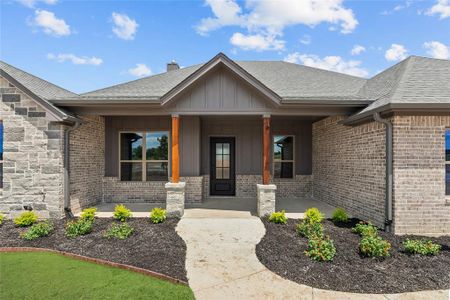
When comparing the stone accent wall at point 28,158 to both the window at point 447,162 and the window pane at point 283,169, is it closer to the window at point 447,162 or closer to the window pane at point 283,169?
the window pane at point 283,169

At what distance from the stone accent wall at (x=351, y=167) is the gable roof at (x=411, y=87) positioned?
0.75 m

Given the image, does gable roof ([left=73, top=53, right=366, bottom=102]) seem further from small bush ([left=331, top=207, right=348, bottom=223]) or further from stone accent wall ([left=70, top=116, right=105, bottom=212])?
small bush ([left=331, top=207, right=348, bottom=223])

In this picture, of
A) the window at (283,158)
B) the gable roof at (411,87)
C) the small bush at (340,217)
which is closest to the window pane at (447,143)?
the gable roof at (411,87)

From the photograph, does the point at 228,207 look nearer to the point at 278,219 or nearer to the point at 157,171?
the point at 278,219

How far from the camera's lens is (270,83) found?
9.48 m

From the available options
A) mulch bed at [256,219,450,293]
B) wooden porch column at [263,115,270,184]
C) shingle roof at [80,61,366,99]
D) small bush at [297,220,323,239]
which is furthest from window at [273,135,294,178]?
mulch bed at [256,219,450,293]

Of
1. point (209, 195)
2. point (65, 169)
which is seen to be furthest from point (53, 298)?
point (209, 195)

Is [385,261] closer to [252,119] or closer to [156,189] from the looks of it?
[252,119]

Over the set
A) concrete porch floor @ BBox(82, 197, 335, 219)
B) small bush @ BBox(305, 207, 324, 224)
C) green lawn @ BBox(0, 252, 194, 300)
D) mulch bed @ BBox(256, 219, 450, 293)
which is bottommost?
green lawn @ BBox(0, 252, 194, 300)

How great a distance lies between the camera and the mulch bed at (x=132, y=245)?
14.3 ft

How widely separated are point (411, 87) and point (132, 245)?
8.06 meters

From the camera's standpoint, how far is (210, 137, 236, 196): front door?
10.1 meters

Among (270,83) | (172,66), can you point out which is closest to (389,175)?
(270,83)

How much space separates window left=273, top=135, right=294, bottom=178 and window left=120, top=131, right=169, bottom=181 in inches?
183
